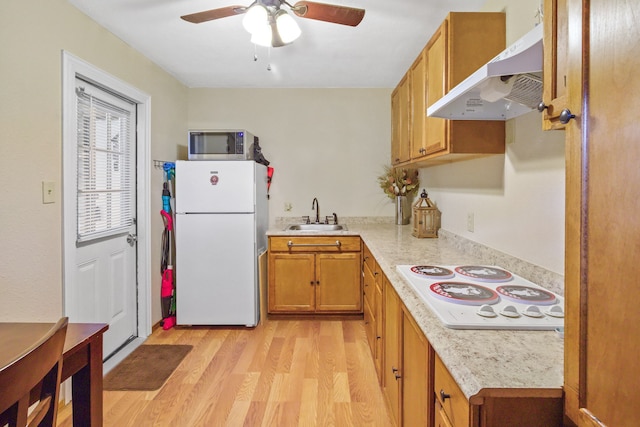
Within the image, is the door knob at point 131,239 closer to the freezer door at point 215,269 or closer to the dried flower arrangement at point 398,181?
the freezer door at point 215,269

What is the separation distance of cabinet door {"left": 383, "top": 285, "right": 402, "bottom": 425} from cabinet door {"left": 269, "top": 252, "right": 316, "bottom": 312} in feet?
4.57

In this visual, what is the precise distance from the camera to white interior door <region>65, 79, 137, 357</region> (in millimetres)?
2344

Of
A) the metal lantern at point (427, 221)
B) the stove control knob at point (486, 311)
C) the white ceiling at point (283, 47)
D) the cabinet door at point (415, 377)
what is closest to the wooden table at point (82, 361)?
the cabinet door at point (415, 377)

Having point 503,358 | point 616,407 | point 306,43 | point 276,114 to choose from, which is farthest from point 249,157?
point 616,407

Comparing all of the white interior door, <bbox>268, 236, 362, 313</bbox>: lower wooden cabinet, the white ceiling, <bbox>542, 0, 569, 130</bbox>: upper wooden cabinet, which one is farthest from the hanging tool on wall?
<bbox>542, 0, 569, 130</bbox>: upper wooden cabinet

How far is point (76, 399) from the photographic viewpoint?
1180mm

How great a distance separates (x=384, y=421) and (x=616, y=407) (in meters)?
1.62

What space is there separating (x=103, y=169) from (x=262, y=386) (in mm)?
1883

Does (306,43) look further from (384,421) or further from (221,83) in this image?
(384,421)

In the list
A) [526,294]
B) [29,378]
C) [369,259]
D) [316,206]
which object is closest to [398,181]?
[316,206]

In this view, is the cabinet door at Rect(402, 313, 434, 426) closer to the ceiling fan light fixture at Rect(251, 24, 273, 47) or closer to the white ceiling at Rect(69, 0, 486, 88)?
the ceiling fan light fixture at Rect(251, 24, 273, 47)

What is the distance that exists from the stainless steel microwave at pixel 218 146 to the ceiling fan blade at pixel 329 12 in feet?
5.29

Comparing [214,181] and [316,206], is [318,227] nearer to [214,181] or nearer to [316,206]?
[316,206]

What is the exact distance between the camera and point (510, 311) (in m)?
1.11
